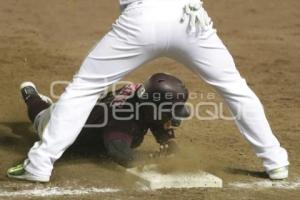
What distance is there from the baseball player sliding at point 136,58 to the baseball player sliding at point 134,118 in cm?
37

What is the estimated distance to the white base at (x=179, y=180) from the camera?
482 centimetres

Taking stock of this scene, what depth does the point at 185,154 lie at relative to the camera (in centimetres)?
542

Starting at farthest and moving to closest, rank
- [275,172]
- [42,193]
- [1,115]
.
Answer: [1,115], [275,172], [42,193]

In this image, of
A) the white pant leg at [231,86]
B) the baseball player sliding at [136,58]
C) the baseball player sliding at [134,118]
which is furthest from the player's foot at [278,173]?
the baseball player sliding at [134,118]

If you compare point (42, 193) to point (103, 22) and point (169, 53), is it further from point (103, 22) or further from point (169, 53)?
point (103, 22)

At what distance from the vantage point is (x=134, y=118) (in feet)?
17.2

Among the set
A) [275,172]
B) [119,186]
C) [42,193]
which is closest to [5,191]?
[42,193]

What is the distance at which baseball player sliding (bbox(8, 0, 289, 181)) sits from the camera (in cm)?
457

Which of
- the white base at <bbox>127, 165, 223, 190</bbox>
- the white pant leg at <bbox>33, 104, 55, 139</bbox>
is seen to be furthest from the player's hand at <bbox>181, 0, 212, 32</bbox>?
the white pant leg at <bbox>33, 104, 55, 139</bbox>

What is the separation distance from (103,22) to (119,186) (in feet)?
18.6

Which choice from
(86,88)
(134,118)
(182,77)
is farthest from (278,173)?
(182,77)

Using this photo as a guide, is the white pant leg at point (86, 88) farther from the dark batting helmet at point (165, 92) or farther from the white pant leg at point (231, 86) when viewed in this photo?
the dark batting helmet at point (165, 92)

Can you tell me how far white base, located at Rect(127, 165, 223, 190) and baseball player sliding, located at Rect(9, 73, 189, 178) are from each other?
278 millimetres

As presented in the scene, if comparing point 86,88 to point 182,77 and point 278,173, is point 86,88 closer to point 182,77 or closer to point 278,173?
point 278,173
